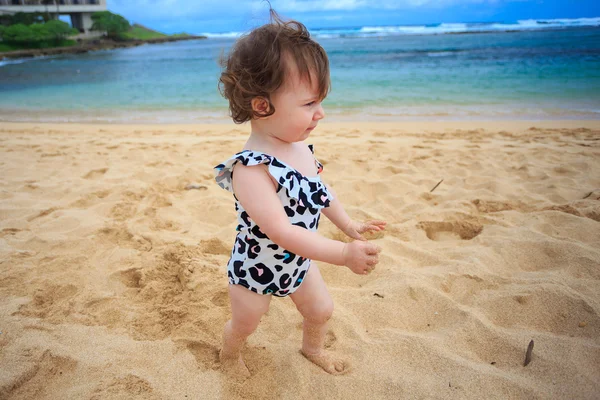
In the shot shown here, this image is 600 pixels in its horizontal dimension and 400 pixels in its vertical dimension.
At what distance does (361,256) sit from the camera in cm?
120

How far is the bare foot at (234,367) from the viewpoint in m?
1.55

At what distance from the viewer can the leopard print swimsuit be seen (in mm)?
1380

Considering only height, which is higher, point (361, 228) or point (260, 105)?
point (260, 105)

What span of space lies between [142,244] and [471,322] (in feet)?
6.34

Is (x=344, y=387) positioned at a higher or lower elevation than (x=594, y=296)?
lower

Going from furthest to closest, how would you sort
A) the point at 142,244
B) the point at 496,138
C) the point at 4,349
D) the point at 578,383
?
the point at 496,138 → the point at 142,244 → the point at 4,349 → the point at 578,383

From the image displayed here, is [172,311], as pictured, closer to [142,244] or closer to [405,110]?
[142,244]

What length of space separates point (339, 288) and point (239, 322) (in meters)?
0.77

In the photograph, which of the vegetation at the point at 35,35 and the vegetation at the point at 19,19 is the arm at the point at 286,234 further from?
the vegetation at the point at 19,19

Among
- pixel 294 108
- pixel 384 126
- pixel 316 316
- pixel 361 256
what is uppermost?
pixel 294 108

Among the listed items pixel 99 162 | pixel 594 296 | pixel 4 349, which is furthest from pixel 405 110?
pixel 4 349

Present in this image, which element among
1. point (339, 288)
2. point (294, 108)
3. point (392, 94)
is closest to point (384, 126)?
point (392, 94)

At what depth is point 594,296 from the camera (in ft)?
5.99

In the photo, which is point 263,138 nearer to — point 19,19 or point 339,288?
point 339,288
